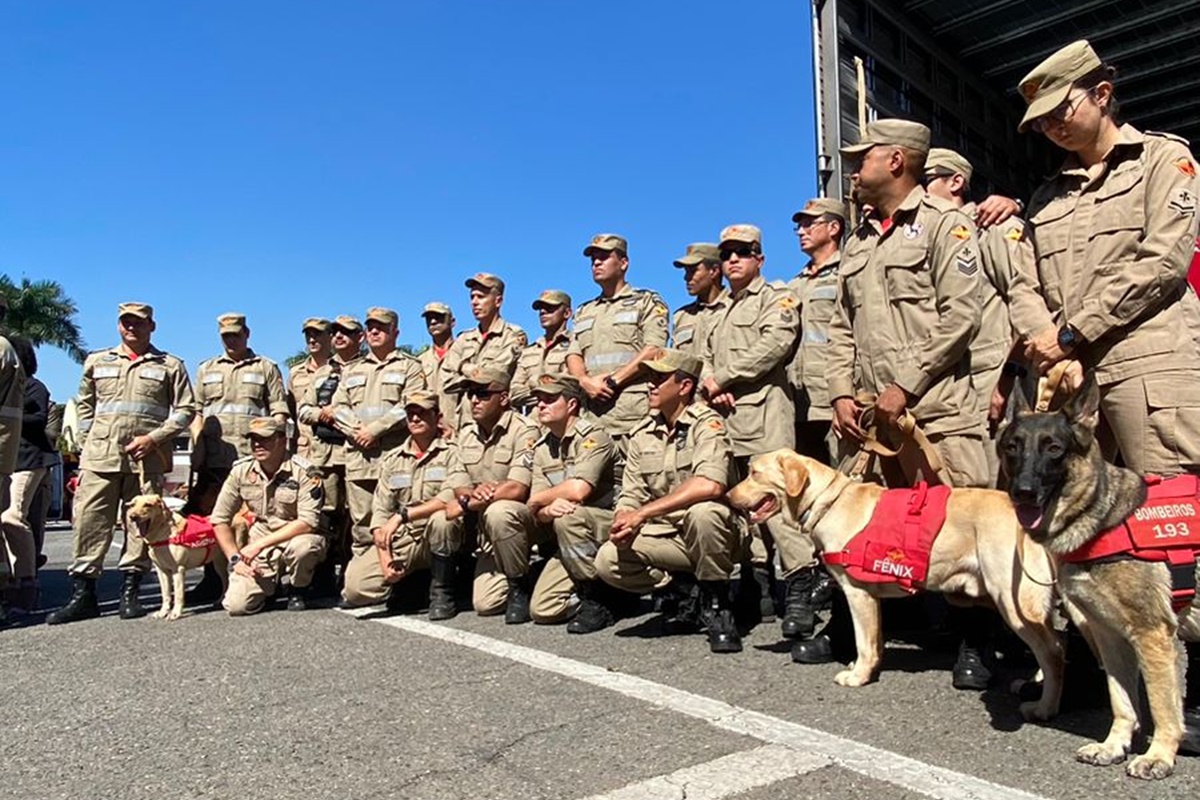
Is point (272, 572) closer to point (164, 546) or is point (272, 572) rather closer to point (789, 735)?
point (164, 546)

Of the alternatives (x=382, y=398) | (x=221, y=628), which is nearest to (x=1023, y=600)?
(x=221, y=628)

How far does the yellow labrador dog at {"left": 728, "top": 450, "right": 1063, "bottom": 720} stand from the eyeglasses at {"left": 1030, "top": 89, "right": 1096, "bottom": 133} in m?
1.29

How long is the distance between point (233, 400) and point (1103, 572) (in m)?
6.53

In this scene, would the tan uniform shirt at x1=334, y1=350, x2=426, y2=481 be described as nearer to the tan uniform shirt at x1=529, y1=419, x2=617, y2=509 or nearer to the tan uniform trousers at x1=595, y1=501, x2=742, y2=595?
the tan uniform shirt at x1=529, y1=419, x2=617, y2=509

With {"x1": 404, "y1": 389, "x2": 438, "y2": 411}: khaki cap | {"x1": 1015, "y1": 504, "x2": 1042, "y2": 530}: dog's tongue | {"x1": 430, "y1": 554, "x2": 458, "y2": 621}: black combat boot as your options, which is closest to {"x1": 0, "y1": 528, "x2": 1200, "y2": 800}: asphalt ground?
{"x1": 1015, "y1": 504, "x2": 1042, "y2": 530}: dog's tongue

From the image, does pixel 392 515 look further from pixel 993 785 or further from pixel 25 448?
pixel 993 785

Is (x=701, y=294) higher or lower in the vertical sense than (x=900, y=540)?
higher

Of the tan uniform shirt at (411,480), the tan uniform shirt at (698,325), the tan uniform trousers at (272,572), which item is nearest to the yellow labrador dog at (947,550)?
the tan uniform shirt at (698,325)

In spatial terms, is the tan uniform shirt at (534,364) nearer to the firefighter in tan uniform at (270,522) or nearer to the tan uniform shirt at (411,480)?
the tan uniform shirt at (411,480)

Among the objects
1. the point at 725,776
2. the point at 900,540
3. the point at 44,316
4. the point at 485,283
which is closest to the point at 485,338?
the point at 485,283

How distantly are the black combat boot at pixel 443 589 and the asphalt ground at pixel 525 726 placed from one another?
2.68 ft

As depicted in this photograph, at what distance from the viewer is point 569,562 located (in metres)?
5.27

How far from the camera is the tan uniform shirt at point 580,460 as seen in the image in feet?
17.8

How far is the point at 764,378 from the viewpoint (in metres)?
5.22
